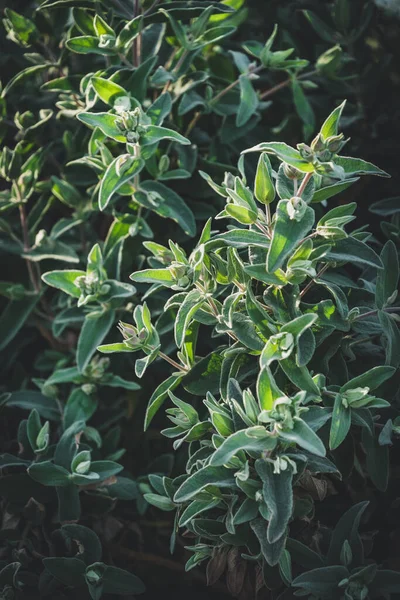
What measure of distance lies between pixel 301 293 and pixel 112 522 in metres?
0.86

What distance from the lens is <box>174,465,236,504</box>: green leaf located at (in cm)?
138

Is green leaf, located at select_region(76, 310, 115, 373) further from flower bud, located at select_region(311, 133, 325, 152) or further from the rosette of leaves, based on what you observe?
flower bud, located at select_region(311, 133, 325, 152)

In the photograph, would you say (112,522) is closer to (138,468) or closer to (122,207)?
(138,468)

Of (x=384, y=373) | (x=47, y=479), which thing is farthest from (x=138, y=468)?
(x=384, y=373)

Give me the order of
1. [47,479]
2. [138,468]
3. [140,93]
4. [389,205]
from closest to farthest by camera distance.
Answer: [47,479], [140,93], [389,205], [138,468]

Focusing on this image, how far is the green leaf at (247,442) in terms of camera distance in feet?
4.21

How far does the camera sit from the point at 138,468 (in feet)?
7.01

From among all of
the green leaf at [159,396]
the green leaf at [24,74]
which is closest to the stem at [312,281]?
the green leaf at [159,396]

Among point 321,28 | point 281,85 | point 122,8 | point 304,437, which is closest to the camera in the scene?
point 304,437

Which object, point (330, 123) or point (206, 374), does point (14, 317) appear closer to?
point (206, 374)

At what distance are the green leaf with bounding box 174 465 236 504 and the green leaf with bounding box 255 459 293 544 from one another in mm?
79

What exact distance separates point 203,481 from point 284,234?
1.60 ft

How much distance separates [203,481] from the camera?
140 centimetres

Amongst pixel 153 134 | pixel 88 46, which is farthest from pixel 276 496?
pixel 88 46
